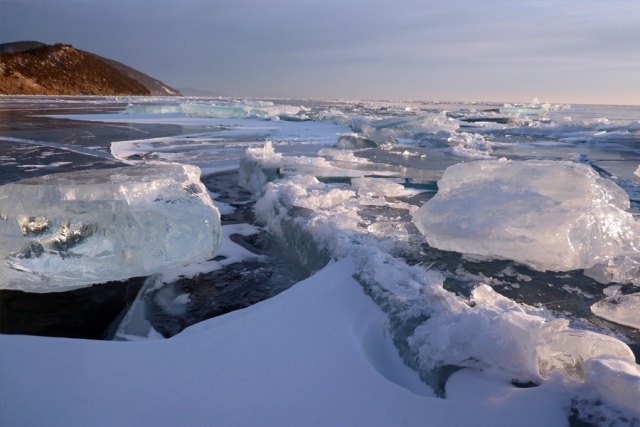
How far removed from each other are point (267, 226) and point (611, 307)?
8.33 feet

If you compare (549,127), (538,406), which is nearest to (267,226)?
(538,406)

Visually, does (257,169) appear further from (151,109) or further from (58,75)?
(58,75)

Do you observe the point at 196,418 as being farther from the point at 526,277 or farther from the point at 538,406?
the point at 526,277

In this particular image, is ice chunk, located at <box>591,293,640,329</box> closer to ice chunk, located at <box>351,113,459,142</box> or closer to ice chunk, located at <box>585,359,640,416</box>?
ice chunk, located at <box>585,359,640,416</box>

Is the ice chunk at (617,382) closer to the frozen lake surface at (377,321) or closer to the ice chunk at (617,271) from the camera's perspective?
the frozen lake surface at (377,321)

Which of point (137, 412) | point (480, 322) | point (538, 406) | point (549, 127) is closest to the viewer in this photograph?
point (538, 406)

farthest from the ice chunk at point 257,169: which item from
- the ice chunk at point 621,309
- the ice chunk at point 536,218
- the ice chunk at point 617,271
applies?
the ice chunk at point 621,309

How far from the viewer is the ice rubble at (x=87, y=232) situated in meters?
2.23

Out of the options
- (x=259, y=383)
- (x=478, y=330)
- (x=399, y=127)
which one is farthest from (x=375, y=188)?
(x=399, y=127)

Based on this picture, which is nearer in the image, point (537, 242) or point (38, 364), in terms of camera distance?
point (38, 364)

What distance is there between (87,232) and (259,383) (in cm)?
162

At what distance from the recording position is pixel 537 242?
86.3 inches

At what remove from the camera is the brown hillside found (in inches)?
1976

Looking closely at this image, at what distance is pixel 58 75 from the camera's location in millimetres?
59344
